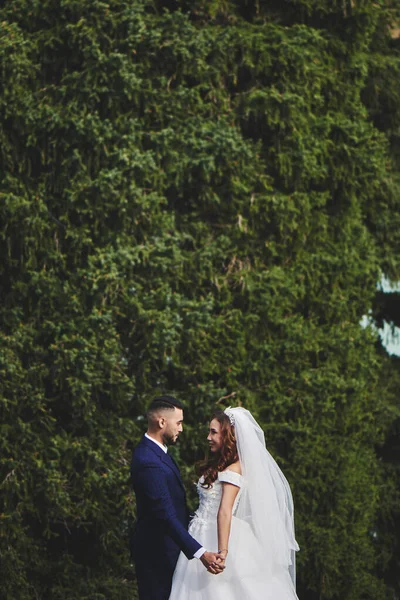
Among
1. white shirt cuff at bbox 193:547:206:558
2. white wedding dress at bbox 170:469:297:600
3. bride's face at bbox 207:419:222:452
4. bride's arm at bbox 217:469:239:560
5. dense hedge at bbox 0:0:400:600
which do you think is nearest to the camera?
white shirt cuff at bbox 193:547:206:558

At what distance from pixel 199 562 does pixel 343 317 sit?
A: 5.24m

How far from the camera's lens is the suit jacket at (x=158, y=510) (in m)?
6.18

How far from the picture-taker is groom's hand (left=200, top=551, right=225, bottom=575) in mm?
6148

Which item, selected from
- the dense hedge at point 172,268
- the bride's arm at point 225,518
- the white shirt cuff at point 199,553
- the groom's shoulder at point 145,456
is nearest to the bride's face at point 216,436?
the bride's arm at point 225,518

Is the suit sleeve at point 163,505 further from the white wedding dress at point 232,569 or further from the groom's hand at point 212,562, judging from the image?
the white wedding dress at point 232,569

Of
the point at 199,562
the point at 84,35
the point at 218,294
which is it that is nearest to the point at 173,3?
the point at 84,35

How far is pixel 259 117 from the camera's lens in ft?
36.0

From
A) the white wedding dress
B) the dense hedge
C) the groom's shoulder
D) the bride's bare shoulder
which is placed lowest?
the white wedding dress

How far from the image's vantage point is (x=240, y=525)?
21.3 ft

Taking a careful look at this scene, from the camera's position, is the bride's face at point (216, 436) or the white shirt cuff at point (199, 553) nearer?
the white shirt cuff at point (199, 553)

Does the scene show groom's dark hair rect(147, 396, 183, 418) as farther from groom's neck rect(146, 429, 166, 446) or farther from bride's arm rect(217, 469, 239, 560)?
bride's arm rect(217, 469, 239, 560)

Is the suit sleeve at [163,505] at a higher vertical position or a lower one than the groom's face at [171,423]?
lower

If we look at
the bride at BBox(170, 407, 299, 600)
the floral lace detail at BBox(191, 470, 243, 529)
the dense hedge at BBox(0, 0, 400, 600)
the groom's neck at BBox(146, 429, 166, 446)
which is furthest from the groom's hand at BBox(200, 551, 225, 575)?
the dense hedge at BBox(0, 0, 400, 600)

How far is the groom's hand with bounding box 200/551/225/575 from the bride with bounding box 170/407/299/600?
→ 0.54ft
